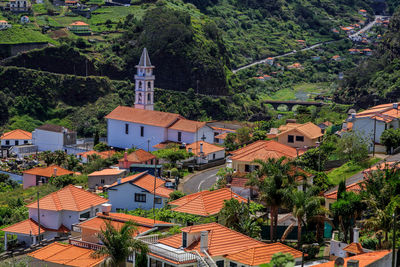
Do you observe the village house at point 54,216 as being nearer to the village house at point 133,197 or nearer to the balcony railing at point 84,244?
the village house at point 133,197

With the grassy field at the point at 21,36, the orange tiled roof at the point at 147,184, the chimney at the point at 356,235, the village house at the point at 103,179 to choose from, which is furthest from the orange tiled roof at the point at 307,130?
the grassy field at the point at 21,36

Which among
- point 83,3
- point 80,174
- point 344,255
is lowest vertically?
point 80,174

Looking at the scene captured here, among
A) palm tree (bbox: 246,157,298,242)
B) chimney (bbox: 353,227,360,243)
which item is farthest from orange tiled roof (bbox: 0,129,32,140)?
chimney (bbox: 353,227,360,243)

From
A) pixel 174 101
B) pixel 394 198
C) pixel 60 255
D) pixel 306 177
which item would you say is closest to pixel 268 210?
pixel 306 177

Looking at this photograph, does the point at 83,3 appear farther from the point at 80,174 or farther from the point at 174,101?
the point at 80,174

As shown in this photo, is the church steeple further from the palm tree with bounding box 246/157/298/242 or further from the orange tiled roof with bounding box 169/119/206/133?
the palm tree with bounding box 246/157/298/242
